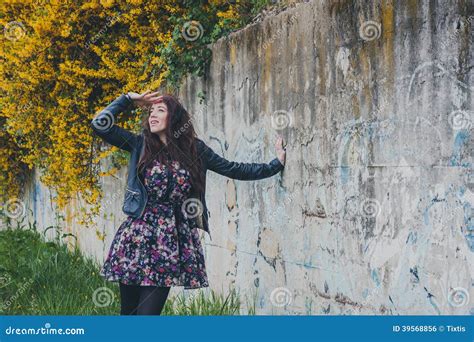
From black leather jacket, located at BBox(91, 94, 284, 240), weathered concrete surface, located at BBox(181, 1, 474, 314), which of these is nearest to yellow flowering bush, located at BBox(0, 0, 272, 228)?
weathered concrete surface, located at BBox(181, 1, 474, 314)

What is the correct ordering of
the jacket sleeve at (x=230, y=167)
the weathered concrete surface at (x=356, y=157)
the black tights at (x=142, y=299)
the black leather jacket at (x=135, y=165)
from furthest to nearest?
the jacket sleeve at (x=230, y=167) → the black leather jacket at (x=135, y=165) → the black tights at (x=142, y=299) → the weathered concrete surface at (x=356, y=157)

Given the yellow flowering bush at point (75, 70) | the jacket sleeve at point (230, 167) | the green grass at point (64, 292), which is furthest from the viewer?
the yellow flowering bush at point (75, 70)

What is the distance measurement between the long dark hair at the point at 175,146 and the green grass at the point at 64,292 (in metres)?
1.37

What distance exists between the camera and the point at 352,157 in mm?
4758

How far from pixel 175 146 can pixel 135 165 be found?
279 mm

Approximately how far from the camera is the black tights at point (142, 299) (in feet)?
16.8

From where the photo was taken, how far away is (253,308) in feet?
20.4

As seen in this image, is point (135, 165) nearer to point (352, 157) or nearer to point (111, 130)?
point (111, 130)

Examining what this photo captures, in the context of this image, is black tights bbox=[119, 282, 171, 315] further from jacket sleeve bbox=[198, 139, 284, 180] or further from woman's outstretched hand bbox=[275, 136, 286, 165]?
woman's outstretched hand bbox=[275, 136, 286, 165]

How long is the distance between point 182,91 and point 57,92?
2.77m

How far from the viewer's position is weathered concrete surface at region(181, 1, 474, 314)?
3941 mm

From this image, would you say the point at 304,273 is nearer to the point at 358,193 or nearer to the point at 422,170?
the point at 358,193

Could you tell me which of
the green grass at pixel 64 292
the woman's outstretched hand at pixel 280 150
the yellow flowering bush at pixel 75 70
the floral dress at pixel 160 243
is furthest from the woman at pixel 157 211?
the yellow flowering bush at pixel 75 70

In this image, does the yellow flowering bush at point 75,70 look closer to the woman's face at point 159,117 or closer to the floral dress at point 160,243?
the woman's face at point 159,117
